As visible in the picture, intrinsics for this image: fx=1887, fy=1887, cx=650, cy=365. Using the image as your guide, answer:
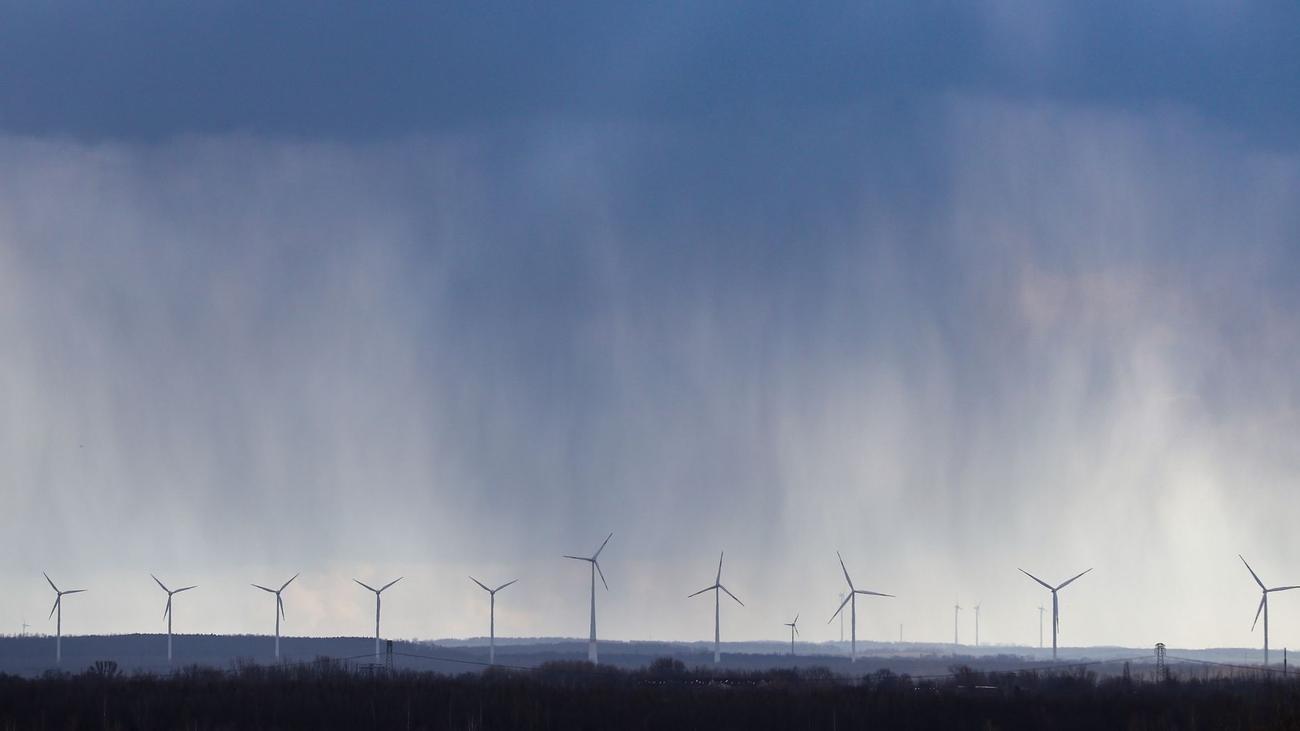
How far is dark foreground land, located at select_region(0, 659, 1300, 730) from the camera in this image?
310 feet

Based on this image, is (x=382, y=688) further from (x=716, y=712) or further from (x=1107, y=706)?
(x=1107, y=706)

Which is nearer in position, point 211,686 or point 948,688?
point 211,686

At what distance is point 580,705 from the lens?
10369 cm

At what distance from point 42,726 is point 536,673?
78141 millimetres

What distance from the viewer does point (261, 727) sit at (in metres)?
88.8

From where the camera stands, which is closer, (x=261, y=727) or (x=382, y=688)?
(x=261, y=727)

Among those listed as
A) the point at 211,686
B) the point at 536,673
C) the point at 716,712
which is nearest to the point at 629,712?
the point at 716,712

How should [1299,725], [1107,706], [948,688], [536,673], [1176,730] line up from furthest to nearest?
[536,673]
[948,688]
[1107,706]
[1176,730]
[1299,725]

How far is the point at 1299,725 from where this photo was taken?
211 ft

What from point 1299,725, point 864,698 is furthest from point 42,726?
point 1299,725

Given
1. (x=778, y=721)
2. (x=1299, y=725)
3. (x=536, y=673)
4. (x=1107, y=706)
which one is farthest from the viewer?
(x=536, y=673)

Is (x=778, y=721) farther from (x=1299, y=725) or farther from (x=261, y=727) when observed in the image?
(x=1299, y=725)

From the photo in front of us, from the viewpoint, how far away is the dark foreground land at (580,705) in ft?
310

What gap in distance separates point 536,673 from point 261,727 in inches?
2954
